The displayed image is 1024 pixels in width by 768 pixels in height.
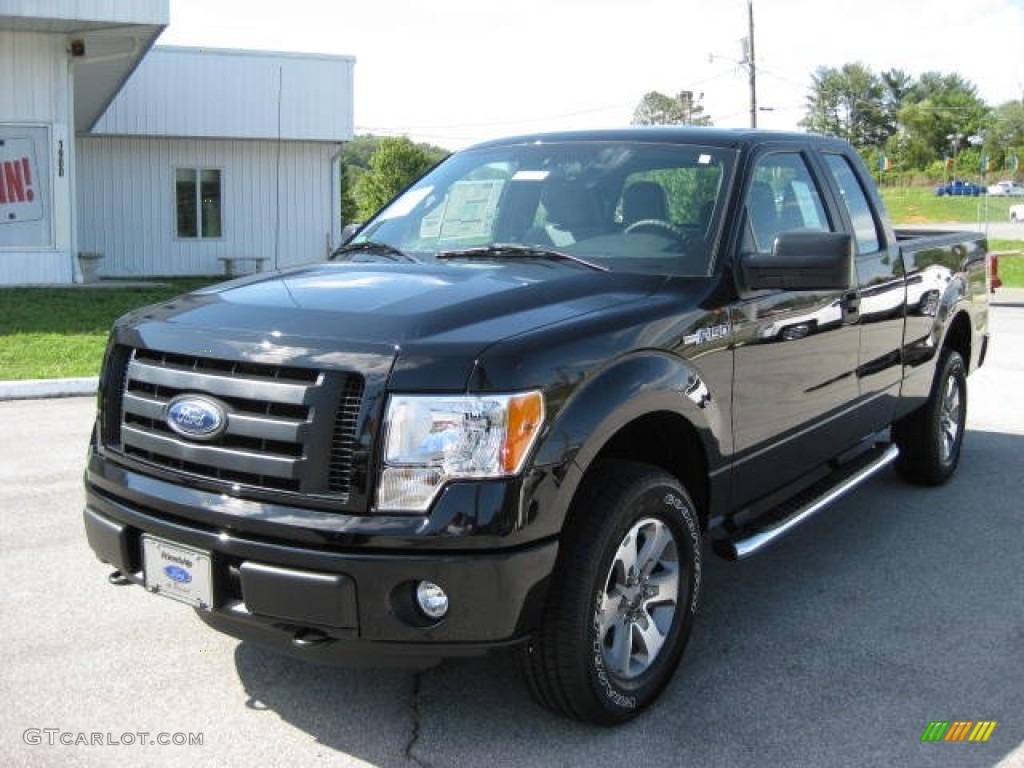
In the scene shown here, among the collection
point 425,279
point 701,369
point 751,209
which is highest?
point 751,209

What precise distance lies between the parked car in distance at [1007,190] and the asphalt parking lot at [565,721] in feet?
266

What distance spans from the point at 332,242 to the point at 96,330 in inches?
512

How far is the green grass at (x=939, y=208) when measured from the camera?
56.2 m

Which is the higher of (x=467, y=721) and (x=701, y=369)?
(x=701, y=369)

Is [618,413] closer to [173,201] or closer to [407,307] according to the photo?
[407,307]

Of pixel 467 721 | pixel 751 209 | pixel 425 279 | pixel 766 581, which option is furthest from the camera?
pixel 766 581

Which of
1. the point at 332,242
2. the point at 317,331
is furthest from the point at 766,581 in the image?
the point at 332,242

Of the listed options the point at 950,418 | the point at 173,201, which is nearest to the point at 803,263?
the point at 950,418

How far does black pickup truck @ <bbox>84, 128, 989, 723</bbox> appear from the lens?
2855 mm

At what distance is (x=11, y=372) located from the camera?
31.7 ft

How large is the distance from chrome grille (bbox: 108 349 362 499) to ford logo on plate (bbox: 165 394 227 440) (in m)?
0.02

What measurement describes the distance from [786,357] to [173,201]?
2185 centimetres

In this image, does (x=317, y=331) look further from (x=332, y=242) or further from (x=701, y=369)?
(x=332, y=242)

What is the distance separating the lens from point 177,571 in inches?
122
